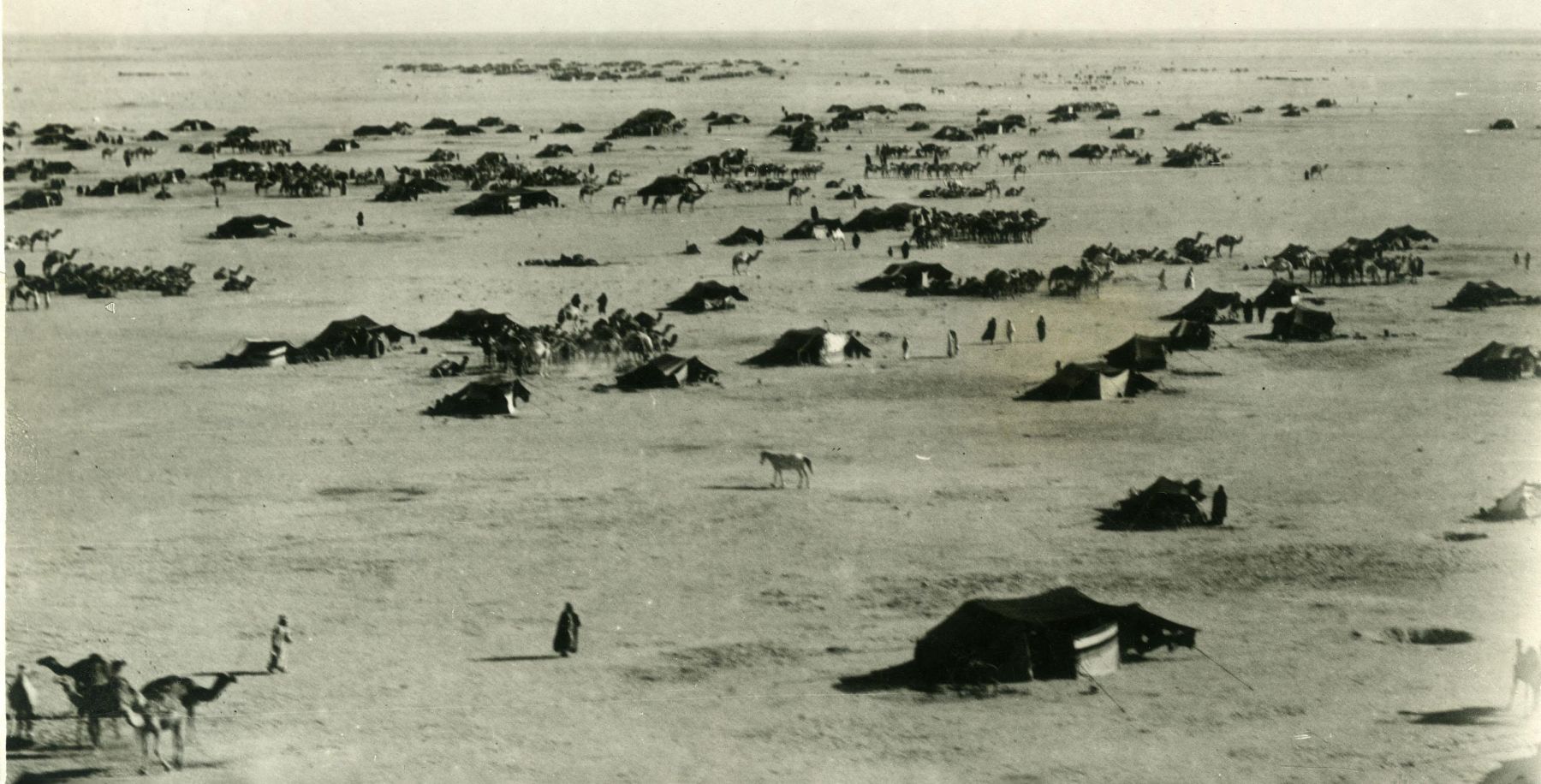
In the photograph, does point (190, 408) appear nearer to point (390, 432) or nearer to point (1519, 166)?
point (390, 432)

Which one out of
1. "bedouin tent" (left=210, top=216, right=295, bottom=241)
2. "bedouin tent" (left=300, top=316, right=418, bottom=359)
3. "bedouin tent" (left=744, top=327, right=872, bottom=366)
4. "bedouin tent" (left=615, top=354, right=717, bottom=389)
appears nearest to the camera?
"bedouin tent" (left=615, top=354, right=717, bottom=389)

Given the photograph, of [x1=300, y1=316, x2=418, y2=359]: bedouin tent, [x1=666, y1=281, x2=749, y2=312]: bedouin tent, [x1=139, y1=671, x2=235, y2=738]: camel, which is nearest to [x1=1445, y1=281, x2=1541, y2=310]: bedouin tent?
[x1=666, y1=281, x2=749, y2=312]: bedouin tent

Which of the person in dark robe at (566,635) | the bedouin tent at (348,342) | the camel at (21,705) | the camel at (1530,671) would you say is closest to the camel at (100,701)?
the camel at (21,705)

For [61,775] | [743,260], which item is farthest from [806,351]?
[61,775]

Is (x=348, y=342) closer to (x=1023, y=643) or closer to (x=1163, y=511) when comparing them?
(x=1163, y=511)

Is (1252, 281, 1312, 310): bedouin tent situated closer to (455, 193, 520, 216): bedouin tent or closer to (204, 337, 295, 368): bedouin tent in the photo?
(204, 337, 295, 368): bedouin tent

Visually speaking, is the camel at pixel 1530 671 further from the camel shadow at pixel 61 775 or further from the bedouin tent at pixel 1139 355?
the bedouin tent at pixel 1139 355
